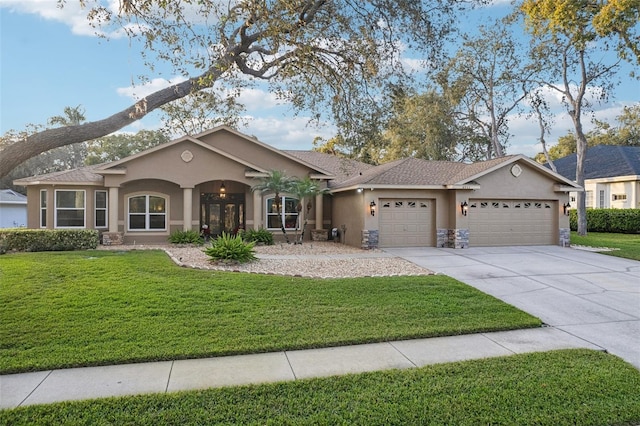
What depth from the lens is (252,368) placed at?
4.62 meters

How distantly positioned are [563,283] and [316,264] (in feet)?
20.3

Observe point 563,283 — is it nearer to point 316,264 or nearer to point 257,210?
point 316,264

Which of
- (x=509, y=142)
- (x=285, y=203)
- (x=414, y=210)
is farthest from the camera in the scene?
(x=509, y=142)

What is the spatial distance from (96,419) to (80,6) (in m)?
6.36

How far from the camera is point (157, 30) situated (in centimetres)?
691

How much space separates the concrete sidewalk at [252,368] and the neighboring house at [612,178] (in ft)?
76.4

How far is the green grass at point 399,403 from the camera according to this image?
347 centimetres

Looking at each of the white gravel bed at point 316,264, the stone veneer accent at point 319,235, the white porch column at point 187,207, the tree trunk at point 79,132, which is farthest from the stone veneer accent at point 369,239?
the tree trunk at point 79,132

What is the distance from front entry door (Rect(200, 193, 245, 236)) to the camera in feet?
60.5

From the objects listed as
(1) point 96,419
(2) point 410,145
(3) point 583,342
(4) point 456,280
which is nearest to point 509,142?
(2) point 410,145

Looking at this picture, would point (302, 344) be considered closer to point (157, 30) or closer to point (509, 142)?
point (157, 30)

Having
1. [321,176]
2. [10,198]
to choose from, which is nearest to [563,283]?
[321,176]

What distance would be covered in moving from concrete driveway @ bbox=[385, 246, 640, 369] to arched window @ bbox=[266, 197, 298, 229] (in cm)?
554

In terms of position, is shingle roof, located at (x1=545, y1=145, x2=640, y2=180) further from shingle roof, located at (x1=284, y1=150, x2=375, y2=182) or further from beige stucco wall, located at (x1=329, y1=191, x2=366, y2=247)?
beige stucco wall, located at (x1=329, y1=191, x2=366, y2=247)
